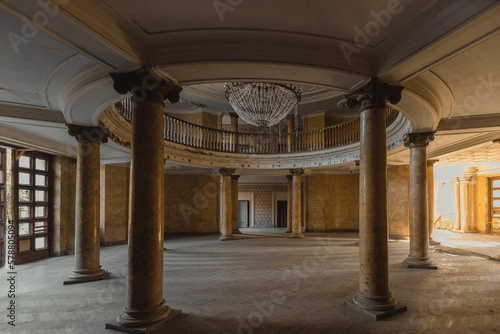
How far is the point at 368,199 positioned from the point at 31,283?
7.72m

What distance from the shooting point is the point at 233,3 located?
362cm

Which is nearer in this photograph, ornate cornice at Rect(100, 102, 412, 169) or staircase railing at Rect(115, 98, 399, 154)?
ornate cornice at Rect(100, 102, 412, 169)

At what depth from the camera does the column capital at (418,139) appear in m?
8.44

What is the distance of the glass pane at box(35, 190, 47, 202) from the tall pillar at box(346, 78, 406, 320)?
10747 mm

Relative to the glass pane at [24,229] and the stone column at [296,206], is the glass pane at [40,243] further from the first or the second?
the stone column at [296,206]

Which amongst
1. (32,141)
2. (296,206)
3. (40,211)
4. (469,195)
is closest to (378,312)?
(32,141)

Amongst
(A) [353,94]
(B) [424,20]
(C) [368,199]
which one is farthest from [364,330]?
(B) [424,20]

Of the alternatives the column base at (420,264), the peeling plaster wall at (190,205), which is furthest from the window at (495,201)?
the peeling plaster wall at (190,205)

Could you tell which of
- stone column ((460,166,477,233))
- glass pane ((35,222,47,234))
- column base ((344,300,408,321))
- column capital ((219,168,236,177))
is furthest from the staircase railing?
stone column ((460,166,477,233))

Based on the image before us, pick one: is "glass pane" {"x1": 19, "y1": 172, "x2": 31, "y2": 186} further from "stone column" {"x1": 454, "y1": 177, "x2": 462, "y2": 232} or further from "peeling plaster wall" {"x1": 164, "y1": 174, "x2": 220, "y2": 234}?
"stone column" {"x1": 454, "y1": 177, "x2": 462, "y2": 232}

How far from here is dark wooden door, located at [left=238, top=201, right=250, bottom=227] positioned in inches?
898

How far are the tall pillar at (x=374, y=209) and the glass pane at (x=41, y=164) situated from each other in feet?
35.3

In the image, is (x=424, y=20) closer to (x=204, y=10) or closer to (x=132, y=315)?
(x=204, y=10)

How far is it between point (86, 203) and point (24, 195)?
4.58 meters
